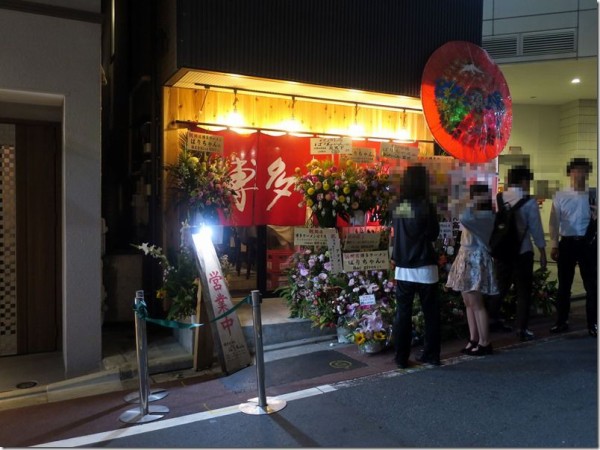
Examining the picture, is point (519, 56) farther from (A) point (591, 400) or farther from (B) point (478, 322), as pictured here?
(A) point (591, 400)

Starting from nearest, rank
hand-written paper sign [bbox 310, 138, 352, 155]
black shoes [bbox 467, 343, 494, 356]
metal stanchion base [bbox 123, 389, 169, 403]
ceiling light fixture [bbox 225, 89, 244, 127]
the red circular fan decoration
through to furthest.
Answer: metal stanchion base [bbox 123, 389, 169, 403], black shoes [bbox 467, 343, 494, 356], hand-written paper sign [bbox 310, 138, 352, 155], the red circular fan decoration, ceiling light fixture [bbox 225, 89, 244, 127]

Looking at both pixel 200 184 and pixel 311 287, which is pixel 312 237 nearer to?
pixel 311 287

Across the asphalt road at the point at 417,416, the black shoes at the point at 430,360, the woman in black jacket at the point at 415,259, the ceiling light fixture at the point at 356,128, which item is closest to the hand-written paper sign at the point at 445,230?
the woman in black jacket at the point at 415,259

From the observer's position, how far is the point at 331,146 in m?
7.97

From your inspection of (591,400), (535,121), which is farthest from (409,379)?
(535,121)

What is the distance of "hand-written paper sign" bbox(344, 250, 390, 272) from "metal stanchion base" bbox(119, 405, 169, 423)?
118 inches

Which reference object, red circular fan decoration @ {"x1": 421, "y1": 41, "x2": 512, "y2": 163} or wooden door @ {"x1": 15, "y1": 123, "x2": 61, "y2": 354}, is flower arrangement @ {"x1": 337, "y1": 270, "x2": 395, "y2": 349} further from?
wooden door @ {"x1": 15, "y1": 123, "x2": 61, "y2": 354}

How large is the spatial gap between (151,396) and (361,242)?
131 inches

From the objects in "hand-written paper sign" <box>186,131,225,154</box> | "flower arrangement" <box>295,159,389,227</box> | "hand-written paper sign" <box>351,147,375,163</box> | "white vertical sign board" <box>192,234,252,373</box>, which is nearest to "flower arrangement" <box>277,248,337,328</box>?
"flower arrangement" <box>295,159,389,227</box>

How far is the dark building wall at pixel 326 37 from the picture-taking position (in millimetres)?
6809

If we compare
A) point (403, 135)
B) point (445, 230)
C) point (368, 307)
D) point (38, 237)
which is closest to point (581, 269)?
point (445, 230)

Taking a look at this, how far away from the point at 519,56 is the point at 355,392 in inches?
427

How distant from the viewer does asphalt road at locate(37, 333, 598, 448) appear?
399 centimetres

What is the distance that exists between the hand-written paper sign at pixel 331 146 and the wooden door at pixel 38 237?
147 inches
